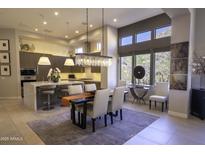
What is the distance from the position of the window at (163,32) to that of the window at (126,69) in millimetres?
1575

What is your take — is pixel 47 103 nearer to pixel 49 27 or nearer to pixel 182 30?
pixel 49 27

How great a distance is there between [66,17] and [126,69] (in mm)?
3493

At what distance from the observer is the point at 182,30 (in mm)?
4086

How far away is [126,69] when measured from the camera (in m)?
6.76

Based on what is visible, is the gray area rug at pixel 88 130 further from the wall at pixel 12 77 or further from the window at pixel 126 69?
the wall at pixel 12 77

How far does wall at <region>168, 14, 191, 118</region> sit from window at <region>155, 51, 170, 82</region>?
1.12 m

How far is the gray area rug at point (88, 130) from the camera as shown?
9.21 ft

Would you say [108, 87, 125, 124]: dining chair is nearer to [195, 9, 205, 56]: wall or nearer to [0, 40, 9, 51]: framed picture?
[195, 9, 205, 56]: wall

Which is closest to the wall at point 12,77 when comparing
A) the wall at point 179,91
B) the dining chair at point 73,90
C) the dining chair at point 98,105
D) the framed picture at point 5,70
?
the framed picture at point 5,70

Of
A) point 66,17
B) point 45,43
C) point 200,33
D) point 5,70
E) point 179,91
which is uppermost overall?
point 66,17

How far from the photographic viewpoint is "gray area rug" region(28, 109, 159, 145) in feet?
9.21

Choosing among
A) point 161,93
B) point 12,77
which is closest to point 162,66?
point 161,93

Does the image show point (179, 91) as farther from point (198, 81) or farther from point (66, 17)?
point (66, 17)

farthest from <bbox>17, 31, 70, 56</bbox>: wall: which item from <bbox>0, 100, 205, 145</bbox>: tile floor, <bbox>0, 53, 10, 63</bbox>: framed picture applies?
<bbox>0, 100, 205, 145</bbox>: tile floor
